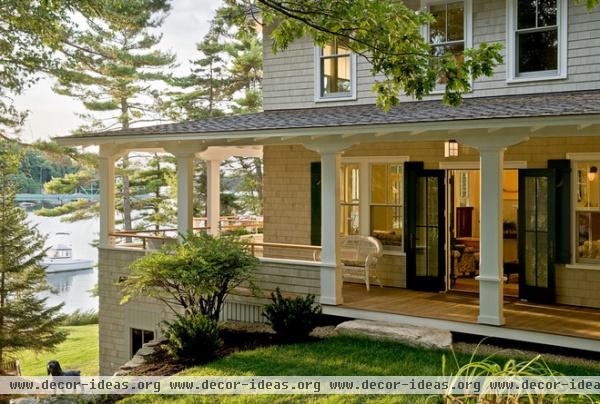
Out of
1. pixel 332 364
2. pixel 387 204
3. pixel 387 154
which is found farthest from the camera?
pixel 387 204

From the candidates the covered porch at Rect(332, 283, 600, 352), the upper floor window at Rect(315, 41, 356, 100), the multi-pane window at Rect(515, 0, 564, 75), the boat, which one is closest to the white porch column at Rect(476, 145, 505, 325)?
the covered porch at Rect(332, 283, 600, 352)

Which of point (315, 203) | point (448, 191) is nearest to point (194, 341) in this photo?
point (315, 203)

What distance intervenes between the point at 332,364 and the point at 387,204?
480 centimetres

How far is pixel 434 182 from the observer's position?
1189 centimetres

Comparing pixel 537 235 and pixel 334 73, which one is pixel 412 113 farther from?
pixel 334 73

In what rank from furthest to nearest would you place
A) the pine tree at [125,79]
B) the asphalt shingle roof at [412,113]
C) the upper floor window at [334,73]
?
the pine tree at [125,79]
the upper floor window at [334,73]
the asphalt shingle roof at [412,113]

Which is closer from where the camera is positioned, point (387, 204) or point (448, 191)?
point (448, 191)

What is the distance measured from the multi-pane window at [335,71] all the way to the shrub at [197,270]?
413cm

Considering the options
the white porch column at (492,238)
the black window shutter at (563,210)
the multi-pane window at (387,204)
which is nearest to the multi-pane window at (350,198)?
the multi-pane window at (387,204)

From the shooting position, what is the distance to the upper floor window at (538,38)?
10992 millimetres

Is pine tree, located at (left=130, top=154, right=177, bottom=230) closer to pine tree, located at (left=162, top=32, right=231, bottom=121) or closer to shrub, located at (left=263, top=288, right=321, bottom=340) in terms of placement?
pine tree, located at (left=162, top=32, right=231, bottom=121)

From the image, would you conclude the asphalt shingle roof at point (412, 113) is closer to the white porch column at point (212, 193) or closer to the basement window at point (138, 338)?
the white porch column at point (212, 193)

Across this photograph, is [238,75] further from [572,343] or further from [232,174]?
[572,343]

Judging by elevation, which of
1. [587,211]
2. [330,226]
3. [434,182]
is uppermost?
[434,182]
